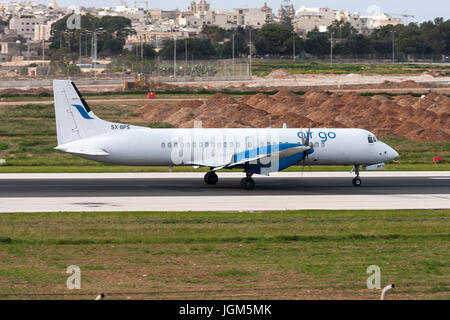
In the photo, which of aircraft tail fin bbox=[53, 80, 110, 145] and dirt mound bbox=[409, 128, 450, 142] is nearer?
aircraft tail fin bbox=[53, 80, 110, 145]

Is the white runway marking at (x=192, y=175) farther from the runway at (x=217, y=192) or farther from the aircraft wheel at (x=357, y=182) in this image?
the aircraft wheel at (x=357, y=182)

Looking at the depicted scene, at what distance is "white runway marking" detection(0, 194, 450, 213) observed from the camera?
35.3 meters

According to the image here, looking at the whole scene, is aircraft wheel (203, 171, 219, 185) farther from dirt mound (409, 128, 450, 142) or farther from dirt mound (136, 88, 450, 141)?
dirt mound (409, 128, 450, 142)

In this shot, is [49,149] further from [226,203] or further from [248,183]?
[226,203]

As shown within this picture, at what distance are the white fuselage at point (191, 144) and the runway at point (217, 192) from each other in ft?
5.43

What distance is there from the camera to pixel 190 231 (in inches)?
1146

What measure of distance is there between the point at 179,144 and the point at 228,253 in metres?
18.6

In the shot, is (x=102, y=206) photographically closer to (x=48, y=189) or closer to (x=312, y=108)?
(x=48, y=189)


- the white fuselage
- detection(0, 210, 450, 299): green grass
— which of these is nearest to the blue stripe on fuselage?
the white fuselage

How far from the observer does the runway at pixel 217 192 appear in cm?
3627

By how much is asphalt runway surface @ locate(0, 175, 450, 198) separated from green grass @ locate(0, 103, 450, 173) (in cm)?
611
